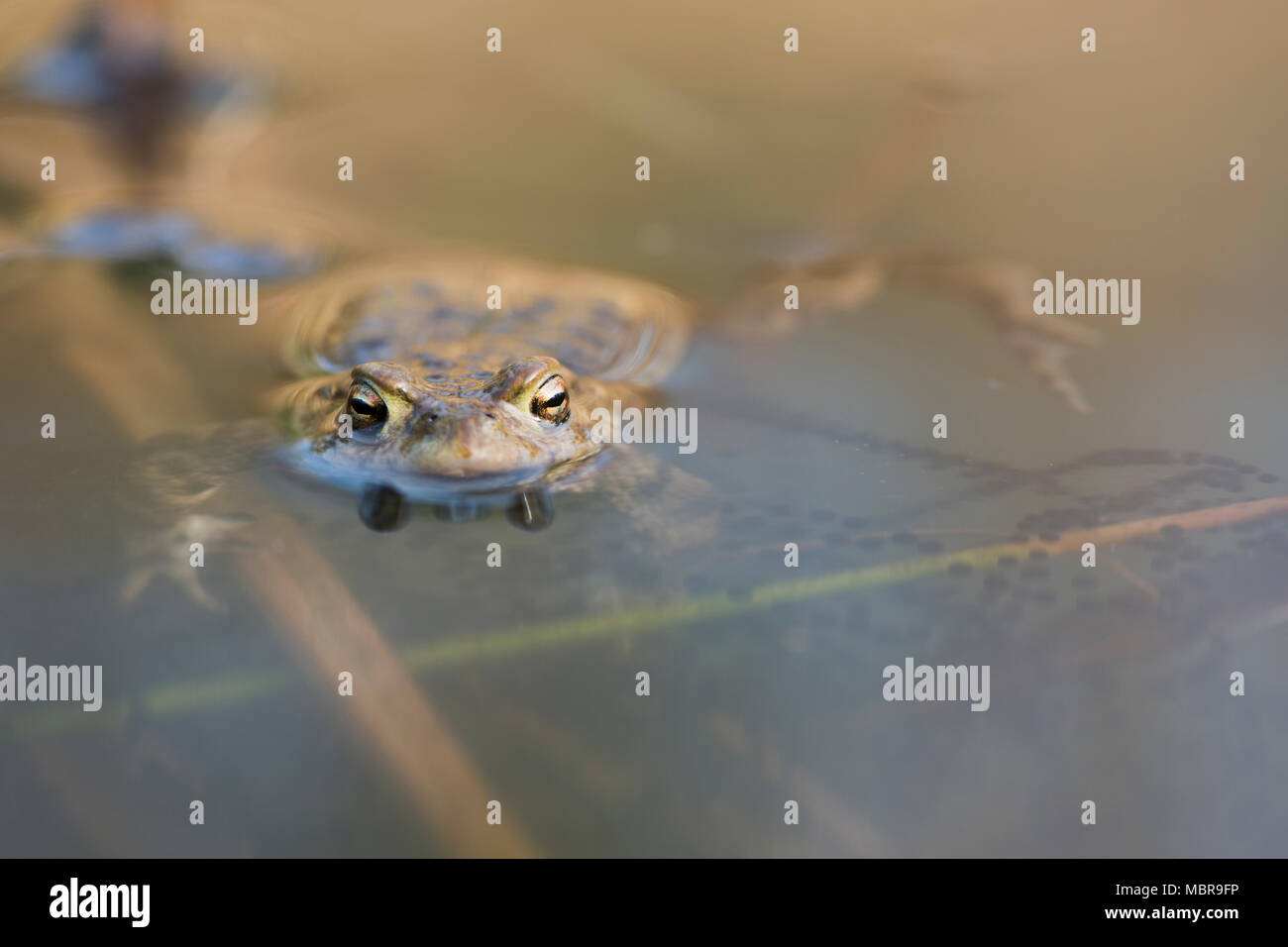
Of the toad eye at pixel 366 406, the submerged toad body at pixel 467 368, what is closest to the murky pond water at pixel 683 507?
the submerged toad body at pixel 467 368

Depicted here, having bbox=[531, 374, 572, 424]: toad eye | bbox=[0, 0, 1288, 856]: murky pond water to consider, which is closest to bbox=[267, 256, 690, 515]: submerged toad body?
bbox=[531, 374, 572, 424]: toad eye

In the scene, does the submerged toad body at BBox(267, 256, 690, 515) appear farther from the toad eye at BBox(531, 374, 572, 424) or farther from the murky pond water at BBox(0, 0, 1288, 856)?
the murky pond water at BBox(0, 0, 1288, 856)

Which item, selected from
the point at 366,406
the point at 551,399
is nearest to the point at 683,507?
the point at 551,399

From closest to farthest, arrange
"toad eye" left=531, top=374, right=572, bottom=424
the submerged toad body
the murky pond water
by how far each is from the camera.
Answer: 1. the murky pond water
2. the submerged toad body
3. "toad eye" left=531, top=374, right=572, bottom=424

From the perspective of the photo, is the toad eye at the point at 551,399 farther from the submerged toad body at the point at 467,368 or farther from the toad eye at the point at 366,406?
the toad eye at the point at 366,406

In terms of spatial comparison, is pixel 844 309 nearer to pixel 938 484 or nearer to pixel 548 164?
pixel 938 484

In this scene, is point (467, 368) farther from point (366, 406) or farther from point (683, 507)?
point (683, 507)

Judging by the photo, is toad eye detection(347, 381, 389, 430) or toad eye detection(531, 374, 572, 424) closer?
toad eye detection(347, 381, 389, 430)

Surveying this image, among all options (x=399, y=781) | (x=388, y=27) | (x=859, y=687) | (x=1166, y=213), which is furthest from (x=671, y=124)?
(x=399, y=781)
